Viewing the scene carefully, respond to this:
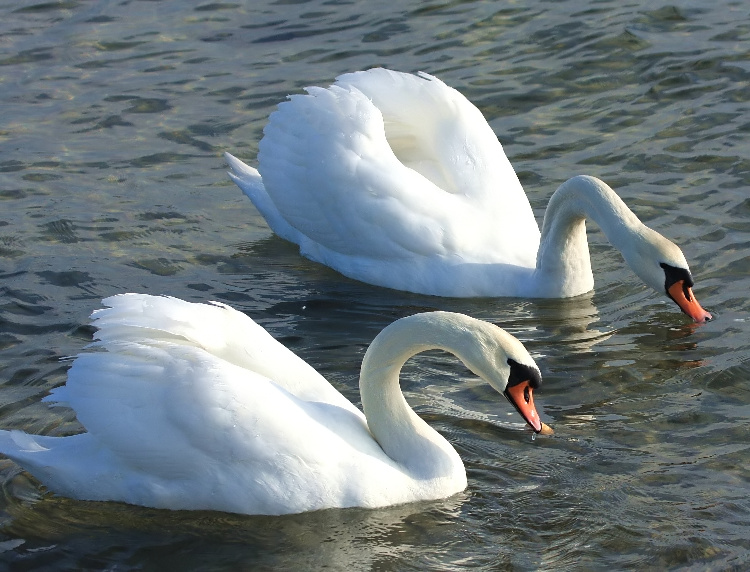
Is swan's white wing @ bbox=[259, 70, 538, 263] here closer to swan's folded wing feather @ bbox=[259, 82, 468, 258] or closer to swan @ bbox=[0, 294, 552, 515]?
swan's folded wing feather @ bbox=[259, 82, 468, 258]

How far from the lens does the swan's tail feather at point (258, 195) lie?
985 cm

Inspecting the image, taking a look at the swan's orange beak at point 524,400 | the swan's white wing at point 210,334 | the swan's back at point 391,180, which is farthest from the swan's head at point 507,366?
the swan's back at point 391,180

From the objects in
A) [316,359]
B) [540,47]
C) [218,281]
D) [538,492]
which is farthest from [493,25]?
[538,492]

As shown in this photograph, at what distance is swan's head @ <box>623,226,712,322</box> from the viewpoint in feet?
27.1

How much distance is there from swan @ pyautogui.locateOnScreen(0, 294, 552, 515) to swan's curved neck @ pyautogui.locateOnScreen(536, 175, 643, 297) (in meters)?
2.59

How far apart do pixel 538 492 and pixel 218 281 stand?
3.46m

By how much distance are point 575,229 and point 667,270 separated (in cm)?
76

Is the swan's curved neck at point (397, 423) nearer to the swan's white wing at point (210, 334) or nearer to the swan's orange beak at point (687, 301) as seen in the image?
the swan's white wing at point (210, 334)

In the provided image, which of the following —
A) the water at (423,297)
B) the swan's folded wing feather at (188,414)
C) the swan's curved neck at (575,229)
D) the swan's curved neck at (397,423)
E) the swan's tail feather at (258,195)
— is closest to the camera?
the swan's folded wing feather at (188,414)

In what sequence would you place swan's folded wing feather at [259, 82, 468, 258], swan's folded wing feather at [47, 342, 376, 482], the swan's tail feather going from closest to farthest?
swan's folded wing feather at [47, 342, 376, 482] < swan's folded wing feather at [259, 82, 468, 258] < the swan's tail feather

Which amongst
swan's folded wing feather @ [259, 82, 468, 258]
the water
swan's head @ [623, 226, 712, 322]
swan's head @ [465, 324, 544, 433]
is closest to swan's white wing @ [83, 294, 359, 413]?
the water

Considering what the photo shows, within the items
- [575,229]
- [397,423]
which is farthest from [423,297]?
[397,423]

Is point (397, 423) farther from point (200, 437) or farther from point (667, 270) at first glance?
point (667, 270)

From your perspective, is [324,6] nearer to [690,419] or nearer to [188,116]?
[188,116]
